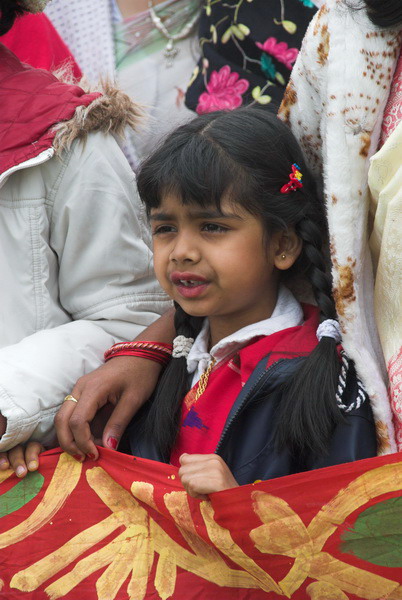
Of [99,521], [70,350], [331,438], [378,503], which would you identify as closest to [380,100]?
[331,438]

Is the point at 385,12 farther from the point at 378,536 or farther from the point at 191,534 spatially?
the point at 191,534

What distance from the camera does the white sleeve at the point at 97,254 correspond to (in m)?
2.02

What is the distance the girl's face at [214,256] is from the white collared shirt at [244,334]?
5cm

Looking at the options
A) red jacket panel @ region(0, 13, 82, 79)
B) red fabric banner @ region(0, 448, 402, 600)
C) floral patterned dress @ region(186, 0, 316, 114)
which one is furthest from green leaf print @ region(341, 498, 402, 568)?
red jacket panel @ region(0, 13, 82, 79)

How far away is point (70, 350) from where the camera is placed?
1.94 meters

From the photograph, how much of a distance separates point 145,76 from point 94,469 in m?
1.65

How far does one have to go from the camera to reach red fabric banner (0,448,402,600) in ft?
4.54

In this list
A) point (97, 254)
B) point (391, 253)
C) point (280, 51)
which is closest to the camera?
point (391, 253)

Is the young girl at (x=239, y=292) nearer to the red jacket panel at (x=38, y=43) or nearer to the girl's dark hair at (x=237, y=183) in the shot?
the girl's dark hair at (x=237, y=183)

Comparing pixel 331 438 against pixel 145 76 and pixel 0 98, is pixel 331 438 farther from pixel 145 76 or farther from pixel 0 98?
pixel 145 76

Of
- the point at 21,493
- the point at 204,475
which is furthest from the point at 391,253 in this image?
the point at 21,493

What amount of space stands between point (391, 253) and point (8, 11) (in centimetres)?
127

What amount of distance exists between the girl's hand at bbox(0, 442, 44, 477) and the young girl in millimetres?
230

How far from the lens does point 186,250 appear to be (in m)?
1.81
